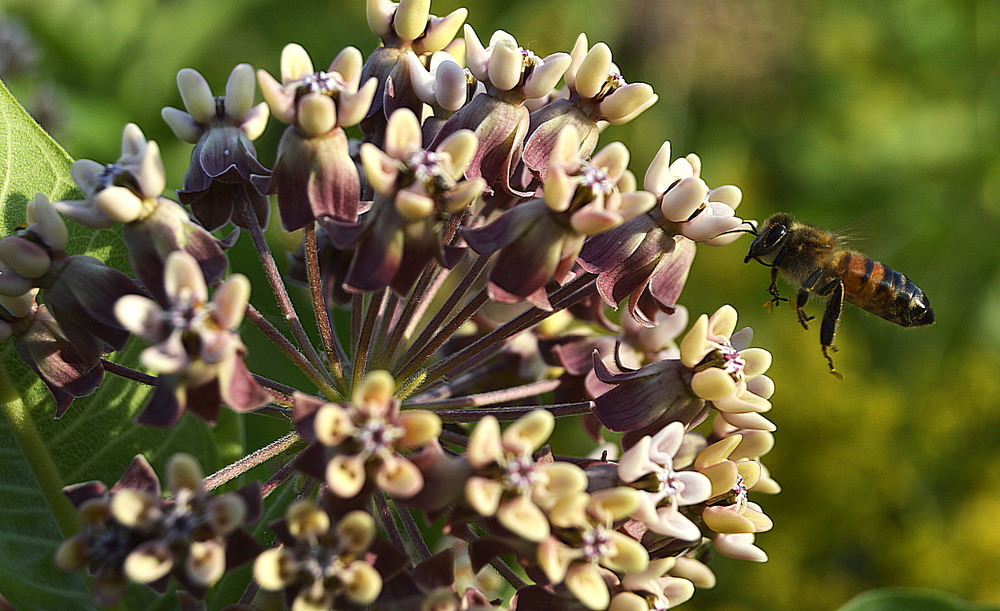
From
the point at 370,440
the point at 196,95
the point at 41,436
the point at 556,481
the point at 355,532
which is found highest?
the point at 196,95

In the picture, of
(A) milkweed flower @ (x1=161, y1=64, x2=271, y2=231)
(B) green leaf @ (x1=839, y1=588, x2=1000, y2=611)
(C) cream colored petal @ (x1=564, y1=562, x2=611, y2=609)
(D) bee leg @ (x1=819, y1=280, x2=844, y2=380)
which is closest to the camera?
(C) cream colored petal @ (x1=564, y1=562, x2=611, y2=609)

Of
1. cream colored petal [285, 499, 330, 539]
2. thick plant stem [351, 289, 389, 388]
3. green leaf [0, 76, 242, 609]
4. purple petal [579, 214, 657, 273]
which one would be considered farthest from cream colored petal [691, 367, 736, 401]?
green leaf [0, 76, 242, 609]

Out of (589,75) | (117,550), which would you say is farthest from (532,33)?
(117,550)

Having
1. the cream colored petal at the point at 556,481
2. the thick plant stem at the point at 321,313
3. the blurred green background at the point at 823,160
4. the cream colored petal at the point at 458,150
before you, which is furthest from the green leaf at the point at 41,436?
the blurred green background at the point at 823,160

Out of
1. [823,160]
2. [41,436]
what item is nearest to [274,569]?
[41,436]

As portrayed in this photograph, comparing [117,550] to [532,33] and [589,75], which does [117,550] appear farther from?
[532,33]

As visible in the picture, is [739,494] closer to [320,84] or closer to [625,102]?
[625,102]

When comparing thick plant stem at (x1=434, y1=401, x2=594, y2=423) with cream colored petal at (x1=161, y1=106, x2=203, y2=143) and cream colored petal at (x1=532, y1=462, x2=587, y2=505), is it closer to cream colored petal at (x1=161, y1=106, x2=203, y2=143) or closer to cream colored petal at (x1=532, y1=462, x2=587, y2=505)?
cream colored petal at (x1=532, y1=462, x2=587, y2=505)

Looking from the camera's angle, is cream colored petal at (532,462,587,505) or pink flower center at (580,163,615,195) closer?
cream colored petal at (532,462,587,505)

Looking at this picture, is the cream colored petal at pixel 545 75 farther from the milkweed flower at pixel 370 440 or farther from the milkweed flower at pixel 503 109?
the milkweed flower at pixel 370 440
